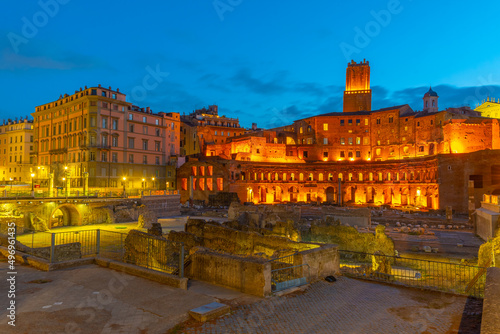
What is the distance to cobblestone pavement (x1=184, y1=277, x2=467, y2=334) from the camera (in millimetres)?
7985

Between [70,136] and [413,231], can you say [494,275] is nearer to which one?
[413,231]

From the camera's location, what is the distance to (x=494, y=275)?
9414mm

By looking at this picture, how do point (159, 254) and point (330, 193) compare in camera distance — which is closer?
point (159, 254)

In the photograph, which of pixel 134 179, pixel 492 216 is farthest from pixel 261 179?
pixel 492 216

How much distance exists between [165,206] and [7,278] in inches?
1368

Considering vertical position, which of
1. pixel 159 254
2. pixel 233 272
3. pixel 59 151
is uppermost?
pixel 59 151

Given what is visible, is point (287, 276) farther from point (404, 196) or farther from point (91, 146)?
point (404, 196)

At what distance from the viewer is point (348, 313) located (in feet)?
30.2

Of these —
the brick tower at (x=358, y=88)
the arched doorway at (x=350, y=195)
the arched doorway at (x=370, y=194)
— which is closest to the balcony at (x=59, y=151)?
the arched doorway at (x=350, y=195)

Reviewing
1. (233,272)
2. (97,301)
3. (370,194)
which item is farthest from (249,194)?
(97,301)

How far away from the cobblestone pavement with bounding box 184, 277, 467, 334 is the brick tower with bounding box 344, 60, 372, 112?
78.4 meters

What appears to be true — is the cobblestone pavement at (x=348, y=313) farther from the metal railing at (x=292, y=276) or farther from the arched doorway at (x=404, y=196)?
the arched doorway at (x=404, y=196)

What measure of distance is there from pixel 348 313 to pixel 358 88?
272 ft

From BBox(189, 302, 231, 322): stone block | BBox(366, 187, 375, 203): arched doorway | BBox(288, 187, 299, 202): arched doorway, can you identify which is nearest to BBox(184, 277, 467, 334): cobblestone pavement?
BBox(189, 302, 231, 322): stone block
